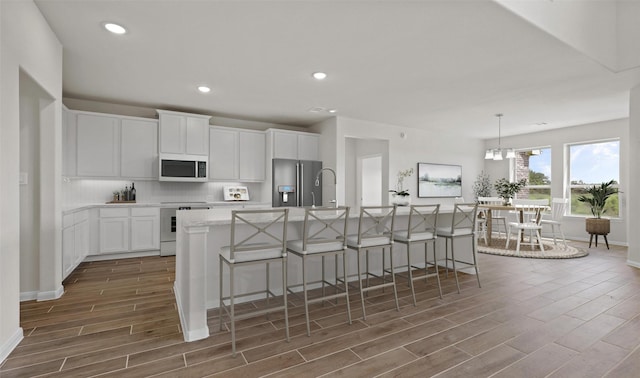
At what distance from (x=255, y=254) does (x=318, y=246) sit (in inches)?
21.5

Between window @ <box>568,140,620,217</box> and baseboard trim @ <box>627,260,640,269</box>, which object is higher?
window @ <box>568,140,620,217</box>

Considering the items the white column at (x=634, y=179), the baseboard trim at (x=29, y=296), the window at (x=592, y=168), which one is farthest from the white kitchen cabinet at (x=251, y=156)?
the window at (x=592, y=168)

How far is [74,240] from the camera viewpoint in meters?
3.99

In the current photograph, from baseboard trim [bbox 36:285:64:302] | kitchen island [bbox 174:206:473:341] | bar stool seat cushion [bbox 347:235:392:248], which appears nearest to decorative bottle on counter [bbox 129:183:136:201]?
baseboard trim [bbox 36:285:64:302]

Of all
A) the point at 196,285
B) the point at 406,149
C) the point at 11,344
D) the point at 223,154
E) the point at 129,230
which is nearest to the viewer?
the point at 11,344

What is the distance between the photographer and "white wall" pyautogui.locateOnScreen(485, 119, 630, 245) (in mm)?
6230

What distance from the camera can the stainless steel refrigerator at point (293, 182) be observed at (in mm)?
5867

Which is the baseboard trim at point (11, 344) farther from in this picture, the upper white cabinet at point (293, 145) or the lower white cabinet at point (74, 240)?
the upper white cabinet at point (293, 145)

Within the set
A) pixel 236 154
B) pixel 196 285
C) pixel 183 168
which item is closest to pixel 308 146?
pixel 236 154

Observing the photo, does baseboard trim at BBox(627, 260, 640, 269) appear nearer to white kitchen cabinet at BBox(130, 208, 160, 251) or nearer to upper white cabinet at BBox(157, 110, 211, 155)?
upper white cabinet at BBox(157, 110, 211, 155)

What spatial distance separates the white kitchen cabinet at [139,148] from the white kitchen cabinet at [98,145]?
95 mm

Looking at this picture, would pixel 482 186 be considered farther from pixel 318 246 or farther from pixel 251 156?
pixel 318 246

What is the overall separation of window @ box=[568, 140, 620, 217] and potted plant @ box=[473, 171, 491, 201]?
1.74 metres

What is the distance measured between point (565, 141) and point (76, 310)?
8945 mm
